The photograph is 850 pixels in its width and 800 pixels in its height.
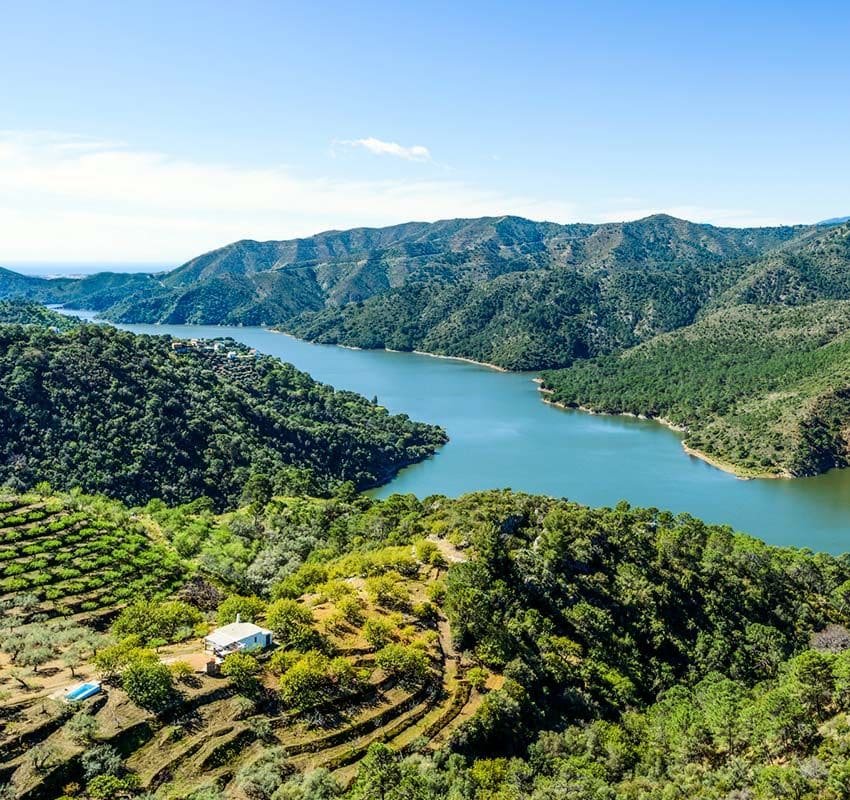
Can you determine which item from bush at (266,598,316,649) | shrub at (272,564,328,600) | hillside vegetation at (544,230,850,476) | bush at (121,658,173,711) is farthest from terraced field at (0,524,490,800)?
hillside vegetation at (544,230,850,476)

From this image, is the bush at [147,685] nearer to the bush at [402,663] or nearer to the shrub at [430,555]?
the bush at [402,663]

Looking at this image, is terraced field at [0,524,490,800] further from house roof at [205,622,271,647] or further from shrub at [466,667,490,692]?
house roof at [205,622,271,647]

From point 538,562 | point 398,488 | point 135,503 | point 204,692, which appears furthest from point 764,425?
point 204,692

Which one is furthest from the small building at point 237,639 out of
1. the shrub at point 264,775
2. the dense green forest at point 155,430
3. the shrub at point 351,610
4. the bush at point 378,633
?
the dense green forest at point 155,430

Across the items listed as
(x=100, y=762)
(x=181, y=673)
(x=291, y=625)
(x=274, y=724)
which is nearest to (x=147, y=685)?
(x=181, y=673)

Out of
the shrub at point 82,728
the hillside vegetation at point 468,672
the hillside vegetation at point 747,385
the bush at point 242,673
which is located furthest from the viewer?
the hillside vegetation at point 747,385

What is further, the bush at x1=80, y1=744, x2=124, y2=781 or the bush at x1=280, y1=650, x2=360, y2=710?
the bush at x1=280, y1=650, x2=360, y2=710

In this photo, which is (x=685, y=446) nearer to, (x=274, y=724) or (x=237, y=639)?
(x=237, y=639)

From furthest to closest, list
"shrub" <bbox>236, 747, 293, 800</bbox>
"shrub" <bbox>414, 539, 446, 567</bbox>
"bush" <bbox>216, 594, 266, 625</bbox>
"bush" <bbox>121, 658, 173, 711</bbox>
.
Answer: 1. "shrub" <bbox>414, 539, 446, 567</bbox>
2. "bush" <bbox>216, 594, 266, 625</bbox>
3. "bush" <bbox>121, 658, 173, 711</bbox>
4. "shrub" <bbox>236, 747, 293, 800</bbox>
